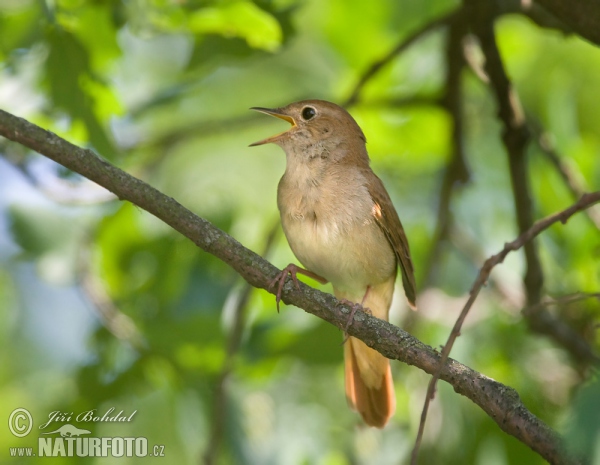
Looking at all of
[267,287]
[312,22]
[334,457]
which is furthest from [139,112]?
[334,457]

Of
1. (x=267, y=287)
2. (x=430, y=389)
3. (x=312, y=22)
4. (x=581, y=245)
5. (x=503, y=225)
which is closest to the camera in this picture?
(x=430, y=389)

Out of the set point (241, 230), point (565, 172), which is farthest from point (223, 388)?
point (565, 172)

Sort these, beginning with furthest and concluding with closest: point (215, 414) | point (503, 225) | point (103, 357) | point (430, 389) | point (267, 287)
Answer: point (503, 225) → point (103, 357) → point (215, 414) → point (267, 287) → point (430, 389)

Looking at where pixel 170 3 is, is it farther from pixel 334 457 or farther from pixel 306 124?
pixel 334 457

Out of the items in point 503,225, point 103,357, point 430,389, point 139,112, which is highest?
point 139,112

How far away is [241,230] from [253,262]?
259 centimetres

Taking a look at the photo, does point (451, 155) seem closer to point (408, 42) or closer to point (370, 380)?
point (408, 42)

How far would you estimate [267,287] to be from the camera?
3416 mm

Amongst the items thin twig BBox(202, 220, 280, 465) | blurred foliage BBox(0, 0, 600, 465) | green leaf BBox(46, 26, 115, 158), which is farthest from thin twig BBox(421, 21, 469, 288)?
green leaf BBox(46, 26, 115, 158)

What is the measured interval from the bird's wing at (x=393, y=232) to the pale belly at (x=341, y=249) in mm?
47

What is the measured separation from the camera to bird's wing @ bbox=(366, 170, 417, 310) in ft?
15.8

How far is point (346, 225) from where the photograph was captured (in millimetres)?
4598

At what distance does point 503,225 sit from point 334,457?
230 cm

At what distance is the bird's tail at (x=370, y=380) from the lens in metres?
4.96
